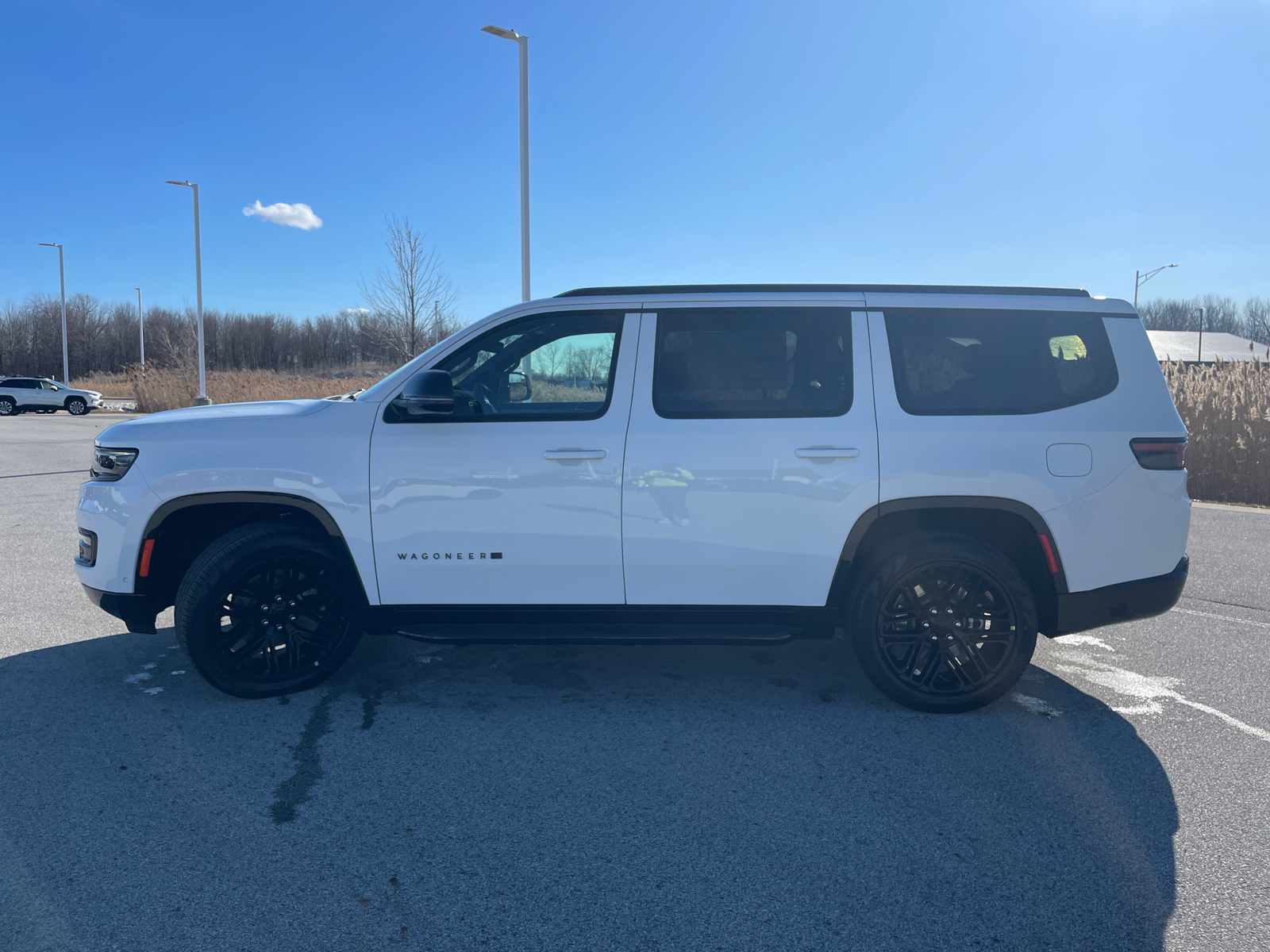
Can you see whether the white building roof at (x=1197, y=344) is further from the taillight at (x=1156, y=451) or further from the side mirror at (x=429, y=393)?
the side mirror at (x=429, y=393)

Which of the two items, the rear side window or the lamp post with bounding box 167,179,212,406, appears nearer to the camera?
the rear side window

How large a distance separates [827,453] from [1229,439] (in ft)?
35.3

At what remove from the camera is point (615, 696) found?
427 cm

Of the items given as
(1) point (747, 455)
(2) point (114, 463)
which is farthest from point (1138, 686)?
(2) point (114, 463)

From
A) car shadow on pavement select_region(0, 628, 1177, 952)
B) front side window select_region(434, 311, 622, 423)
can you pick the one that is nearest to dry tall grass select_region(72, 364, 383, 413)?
front side window select_region(434, 311, 622, 423)

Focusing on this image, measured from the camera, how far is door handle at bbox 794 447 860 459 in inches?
153

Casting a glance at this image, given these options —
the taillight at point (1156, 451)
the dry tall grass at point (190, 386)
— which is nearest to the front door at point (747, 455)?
the taillight at point (1156, 451)

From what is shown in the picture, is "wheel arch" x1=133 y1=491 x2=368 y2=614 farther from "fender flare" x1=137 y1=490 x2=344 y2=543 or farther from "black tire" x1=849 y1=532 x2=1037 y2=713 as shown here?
"black tire" x1=849 y1=532 x2=1037 y2=713

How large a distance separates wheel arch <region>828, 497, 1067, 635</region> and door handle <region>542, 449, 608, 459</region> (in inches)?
48.4

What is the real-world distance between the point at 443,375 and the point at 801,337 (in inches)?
66.9

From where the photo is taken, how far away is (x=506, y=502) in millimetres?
3914

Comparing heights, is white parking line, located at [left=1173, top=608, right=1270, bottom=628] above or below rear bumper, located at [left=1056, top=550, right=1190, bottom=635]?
below

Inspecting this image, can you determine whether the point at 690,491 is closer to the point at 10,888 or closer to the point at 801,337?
the point at 801,337

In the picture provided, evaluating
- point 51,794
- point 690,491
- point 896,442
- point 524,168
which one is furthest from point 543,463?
point 524,168
